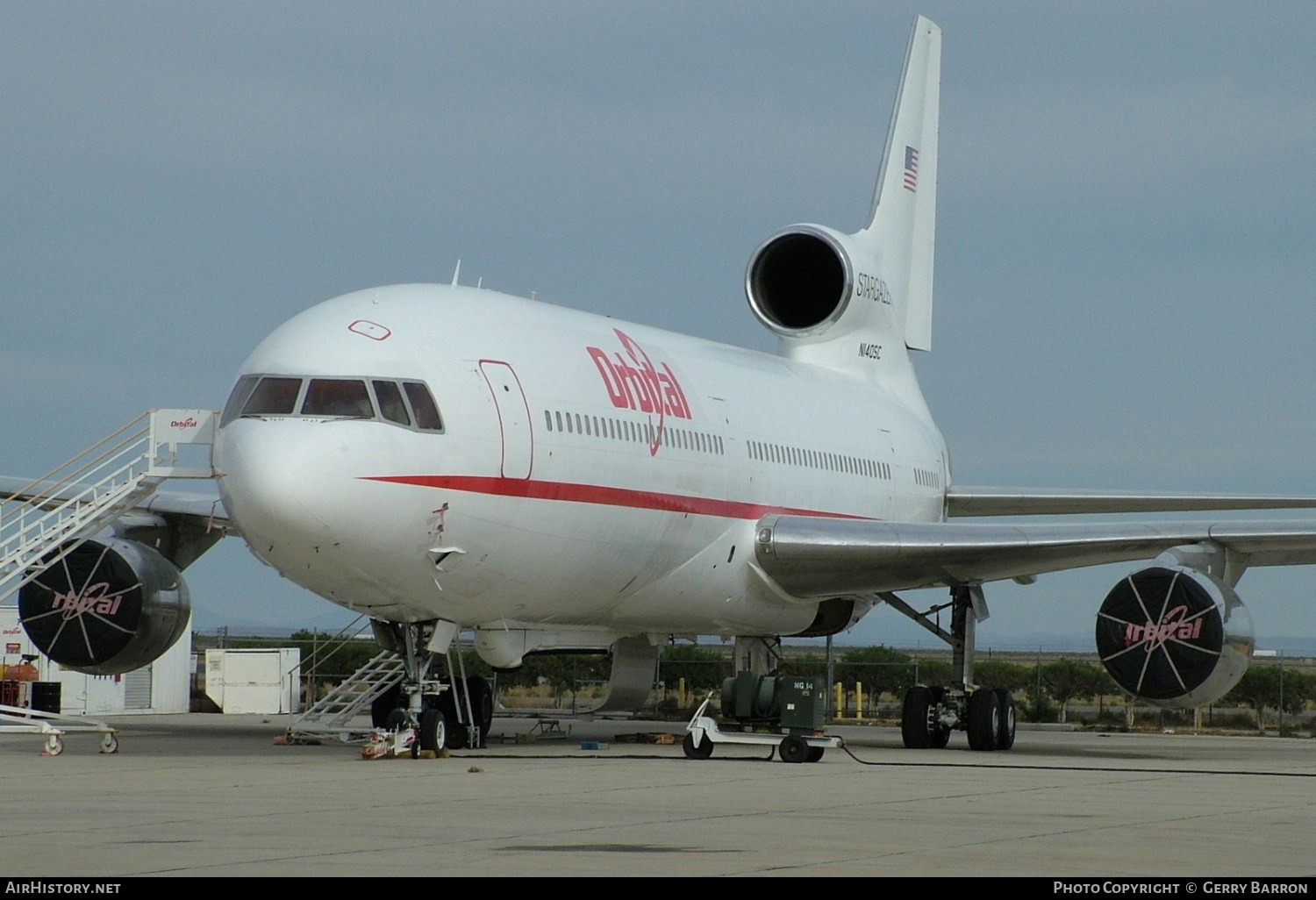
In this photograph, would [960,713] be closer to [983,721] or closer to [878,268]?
[983,721]

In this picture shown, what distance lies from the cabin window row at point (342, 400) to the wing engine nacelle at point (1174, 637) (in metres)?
8.01

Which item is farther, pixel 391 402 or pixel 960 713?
pixel 960 713

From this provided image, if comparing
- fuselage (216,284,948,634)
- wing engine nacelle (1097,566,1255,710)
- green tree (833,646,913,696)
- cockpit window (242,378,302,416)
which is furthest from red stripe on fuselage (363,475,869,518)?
green tree (833,646,913,696)

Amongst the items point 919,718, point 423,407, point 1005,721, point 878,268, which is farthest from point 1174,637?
point 878,268

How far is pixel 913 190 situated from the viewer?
105 feet

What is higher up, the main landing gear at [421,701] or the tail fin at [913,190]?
the tail fin at [913,190]

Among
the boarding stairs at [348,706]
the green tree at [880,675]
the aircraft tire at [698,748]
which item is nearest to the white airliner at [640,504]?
the boarding stairs at [348,706]

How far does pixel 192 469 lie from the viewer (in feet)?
61.0

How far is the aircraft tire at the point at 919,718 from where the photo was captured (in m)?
22.0

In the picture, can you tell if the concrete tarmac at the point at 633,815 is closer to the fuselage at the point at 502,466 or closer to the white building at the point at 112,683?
the fuselage at the point at 502,466

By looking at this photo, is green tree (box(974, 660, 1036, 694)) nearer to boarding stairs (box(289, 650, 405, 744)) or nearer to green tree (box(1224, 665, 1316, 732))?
green tree (box(1224, 665, 1316, 732))

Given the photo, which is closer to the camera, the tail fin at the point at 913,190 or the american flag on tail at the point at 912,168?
the tail fin at the point at 913,190

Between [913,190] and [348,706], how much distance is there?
15870mm
